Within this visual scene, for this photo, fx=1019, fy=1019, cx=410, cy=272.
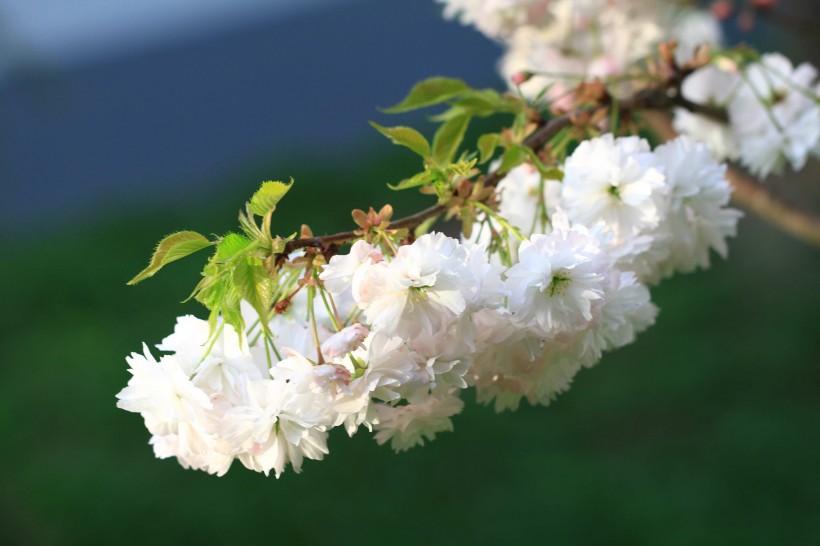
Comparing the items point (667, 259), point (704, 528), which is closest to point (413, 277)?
point (667, 259)

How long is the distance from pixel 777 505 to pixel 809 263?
133 cm

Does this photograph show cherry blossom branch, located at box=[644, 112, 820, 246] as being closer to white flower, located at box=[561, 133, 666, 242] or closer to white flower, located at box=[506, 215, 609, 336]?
white flower, located at box=[561, 133, 666, 242]

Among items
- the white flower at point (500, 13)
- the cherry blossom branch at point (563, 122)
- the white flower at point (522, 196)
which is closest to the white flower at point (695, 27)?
the white flower at point (500, 13)

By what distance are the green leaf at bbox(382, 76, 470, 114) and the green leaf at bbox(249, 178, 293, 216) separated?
0.89 feet

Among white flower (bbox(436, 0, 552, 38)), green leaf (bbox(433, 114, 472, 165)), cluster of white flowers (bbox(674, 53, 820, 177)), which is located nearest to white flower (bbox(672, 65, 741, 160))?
cluster of white flowers (bbox(674, 53, 820, 177))

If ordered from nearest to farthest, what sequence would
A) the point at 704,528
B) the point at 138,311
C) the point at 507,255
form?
1. the point at 507,255
2. the point at 704,528
3. the point at 138,311

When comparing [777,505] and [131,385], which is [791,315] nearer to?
[777,505]

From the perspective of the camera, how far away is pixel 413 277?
652 millimetres

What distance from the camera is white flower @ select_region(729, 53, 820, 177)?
1198 mm

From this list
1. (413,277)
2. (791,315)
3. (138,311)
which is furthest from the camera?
(138,311)

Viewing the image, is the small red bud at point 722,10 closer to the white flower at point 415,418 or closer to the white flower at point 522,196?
the white flower at point 522,196

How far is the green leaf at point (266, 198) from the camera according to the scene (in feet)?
2.22

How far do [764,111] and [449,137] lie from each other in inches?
20.4

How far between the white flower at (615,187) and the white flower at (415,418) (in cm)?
19
